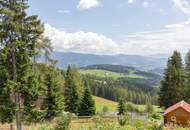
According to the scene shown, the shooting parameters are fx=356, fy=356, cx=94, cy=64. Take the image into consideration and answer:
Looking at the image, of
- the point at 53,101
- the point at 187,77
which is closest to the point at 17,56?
the point at 53,101

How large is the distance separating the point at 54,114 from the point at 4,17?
30.3 meters

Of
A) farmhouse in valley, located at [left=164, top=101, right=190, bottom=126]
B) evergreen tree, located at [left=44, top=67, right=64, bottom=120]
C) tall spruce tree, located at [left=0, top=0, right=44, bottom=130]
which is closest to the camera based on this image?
tall spruce tree, located at [left=0, top=0, right=44, bottom=130]

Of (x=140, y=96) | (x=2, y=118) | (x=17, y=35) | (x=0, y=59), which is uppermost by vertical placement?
(x=17, y=35)

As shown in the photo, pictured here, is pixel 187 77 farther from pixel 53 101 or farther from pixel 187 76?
pixel 53 101

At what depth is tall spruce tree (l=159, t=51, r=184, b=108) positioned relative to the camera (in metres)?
57.8

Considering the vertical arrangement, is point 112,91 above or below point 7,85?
below

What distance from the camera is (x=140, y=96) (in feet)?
524

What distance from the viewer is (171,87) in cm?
5762

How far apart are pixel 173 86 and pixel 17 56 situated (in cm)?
3633

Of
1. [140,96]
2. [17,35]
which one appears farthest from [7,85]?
[140,96]

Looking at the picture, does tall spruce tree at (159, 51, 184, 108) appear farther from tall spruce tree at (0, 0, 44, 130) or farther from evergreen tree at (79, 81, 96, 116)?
tall spruce tree at (0, 0, 44, 130)

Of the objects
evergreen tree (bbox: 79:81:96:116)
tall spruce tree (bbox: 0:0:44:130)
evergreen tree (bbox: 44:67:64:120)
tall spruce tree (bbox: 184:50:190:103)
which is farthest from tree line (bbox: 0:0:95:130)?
tall spruce tree (bbox: 184:50:190:103)

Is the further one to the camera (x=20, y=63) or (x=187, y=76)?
(x=187, y=76)

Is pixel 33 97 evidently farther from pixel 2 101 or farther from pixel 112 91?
pixel 112 91
